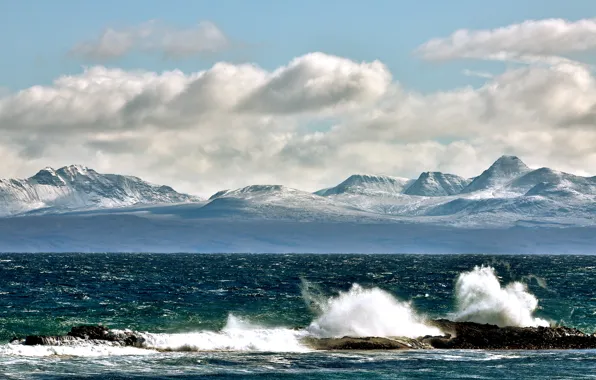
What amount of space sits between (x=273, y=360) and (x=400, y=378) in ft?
32.2

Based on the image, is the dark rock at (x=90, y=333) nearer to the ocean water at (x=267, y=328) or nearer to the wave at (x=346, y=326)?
the wave at (x=346, y=326)

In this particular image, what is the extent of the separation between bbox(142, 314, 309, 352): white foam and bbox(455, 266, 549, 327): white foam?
18.1 meters

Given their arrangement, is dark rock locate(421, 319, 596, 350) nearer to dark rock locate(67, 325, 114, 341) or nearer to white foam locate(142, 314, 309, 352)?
white foam locate(142, 314, 309, 352)

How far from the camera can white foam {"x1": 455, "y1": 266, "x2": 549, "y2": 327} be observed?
76.2 meters

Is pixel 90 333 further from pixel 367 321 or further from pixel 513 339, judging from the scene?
pixel 513 339

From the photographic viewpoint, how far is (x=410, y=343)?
64312mm

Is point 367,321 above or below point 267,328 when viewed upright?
above

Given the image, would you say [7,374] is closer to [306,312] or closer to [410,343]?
[410,343]

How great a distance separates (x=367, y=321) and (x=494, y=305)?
536 inches

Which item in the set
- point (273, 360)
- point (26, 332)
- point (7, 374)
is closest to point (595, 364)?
point (273, 360)

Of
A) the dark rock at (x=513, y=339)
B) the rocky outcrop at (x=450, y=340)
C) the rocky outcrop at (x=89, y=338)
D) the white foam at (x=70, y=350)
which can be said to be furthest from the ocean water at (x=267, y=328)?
the dark rock at (x=513, y=339)

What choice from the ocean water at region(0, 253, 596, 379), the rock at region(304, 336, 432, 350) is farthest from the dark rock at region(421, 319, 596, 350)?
the ocean water at region(0, 253, 596, 379)

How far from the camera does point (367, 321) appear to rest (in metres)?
69.6

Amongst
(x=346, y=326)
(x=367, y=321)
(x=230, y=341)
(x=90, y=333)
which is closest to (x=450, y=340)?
(x=367, y=321)
